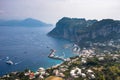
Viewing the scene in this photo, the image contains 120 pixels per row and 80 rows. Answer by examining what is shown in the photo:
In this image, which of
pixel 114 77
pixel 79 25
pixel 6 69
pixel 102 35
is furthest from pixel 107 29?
pixel 114 77

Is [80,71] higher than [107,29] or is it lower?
lower

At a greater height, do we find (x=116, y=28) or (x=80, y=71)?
(x=116, y=28)

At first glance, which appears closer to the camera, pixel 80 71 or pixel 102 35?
pixel 80 71

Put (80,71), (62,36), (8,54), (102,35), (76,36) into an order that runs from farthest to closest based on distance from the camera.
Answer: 1. (62,36)
2. (76,36)
3. (102,35)
4. (8,54)
5. (80,71)

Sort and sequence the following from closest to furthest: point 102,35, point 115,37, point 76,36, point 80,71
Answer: point 80,71, point 115,37, point 102,35, point 76,36

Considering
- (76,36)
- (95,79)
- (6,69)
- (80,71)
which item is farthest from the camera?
(76,36)

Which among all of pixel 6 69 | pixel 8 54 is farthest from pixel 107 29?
pixel 6 69

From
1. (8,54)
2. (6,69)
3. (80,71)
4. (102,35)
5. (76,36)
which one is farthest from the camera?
(76,36)

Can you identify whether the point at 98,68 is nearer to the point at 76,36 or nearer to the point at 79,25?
the point at 76,36

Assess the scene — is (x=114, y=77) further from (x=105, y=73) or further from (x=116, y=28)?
(x=116, y=28)
